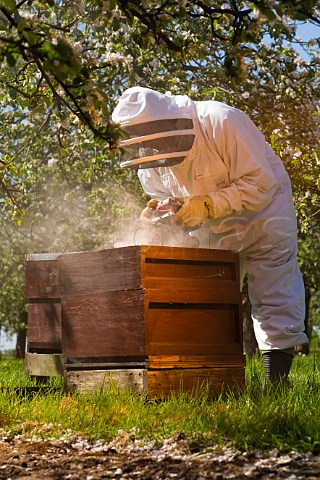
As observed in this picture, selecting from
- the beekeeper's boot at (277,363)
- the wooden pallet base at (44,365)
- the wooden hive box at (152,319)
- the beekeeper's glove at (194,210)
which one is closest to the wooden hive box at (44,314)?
the wooden pallet base at (44,365)

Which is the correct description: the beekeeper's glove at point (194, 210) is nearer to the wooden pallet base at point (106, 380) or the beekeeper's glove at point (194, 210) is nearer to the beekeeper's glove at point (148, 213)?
the beekeeper's glove at point (148, 213)

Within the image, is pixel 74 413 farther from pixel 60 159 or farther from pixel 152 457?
pixel 60 159

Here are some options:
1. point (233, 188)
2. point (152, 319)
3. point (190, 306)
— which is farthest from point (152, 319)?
point (233, 188)

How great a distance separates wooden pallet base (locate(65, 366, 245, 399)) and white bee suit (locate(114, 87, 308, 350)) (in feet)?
1.12

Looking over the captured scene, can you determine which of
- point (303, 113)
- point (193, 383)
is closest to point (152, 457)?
point (193, 383)

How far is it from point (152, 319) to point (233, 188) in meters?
0.83

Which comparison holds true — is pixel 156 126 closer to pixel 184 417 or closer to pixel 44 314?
pixel 184 417

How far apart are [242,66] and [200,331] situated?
5.08 feet

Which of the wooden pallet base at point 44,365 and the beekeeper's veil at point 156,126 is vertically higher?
the beekeeper's veil at point 156,126

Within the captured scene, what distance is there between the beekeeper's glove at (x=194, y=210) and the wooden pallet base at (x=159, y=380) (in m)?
0.80

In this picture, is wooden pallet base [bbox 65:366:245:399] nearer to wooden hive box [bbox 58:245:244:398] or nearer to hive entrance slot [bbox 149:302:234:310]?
wooden hive box [bbox 58:245:244:398]

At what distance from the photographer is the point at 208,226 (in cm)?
445

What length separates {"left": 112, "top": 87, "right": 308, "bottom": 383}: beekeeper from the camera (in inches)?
161

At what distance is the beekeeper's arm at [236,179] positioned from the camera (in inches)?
162
